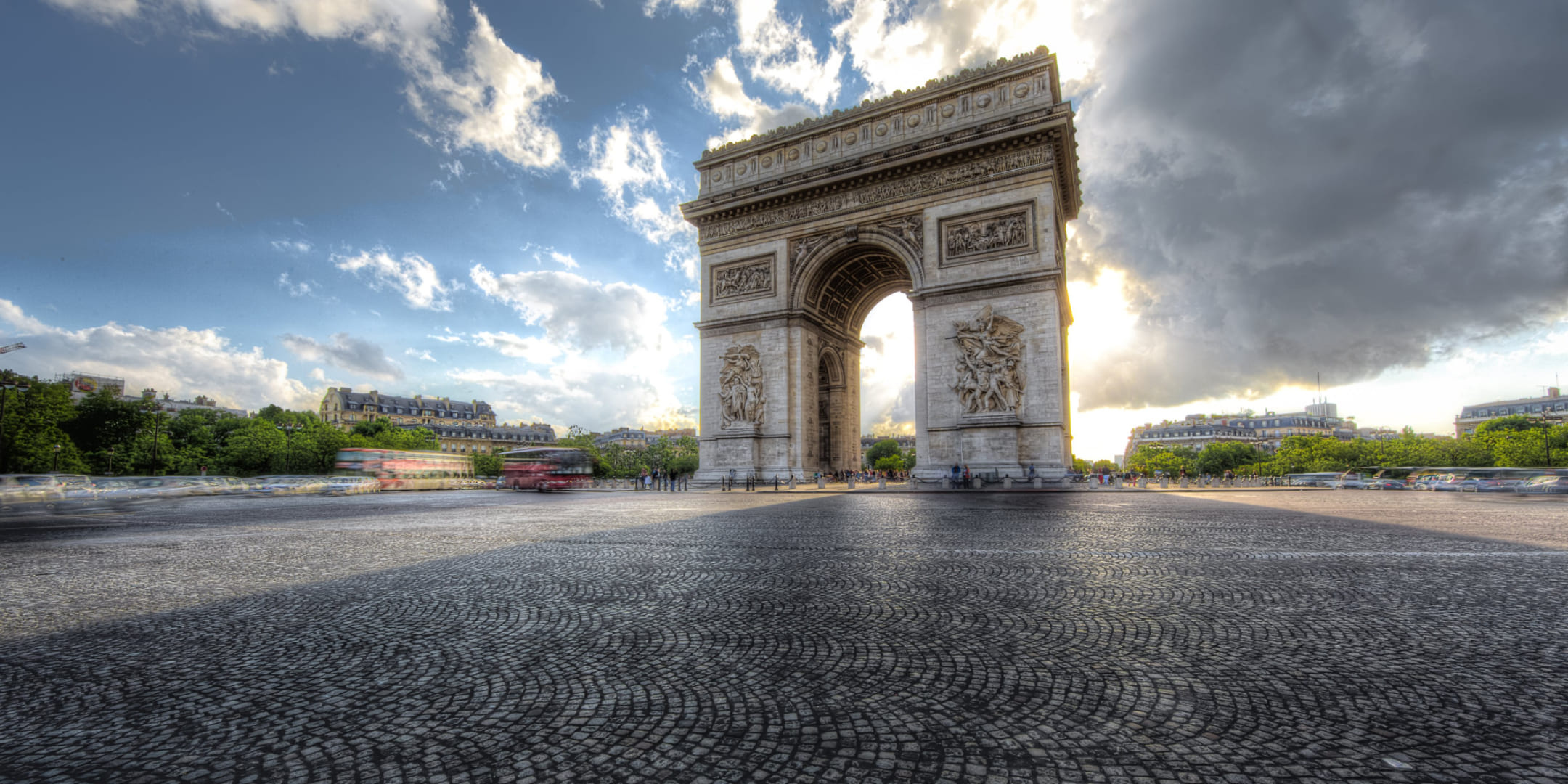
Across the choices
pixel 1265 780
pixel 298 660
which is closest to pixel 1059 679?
pixel 1265 780

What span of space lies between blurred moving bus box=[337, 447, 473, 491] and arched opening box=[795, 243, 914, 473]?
Result: 75.6 ft

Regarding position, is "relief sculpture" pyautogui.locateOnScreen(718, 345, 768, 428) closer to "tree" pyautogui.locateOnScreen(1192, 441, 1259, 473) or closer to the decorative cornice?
the decorative cornice

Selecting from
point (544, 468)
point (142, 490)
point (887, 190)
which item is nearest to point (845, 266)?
point (887, 190)

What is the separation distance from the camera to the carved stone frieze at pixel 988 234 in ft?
78.5

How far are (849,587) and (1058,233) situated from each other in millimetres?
24943

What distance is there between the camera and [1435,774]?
1.82 m

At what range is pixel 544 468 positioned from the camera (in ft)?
103

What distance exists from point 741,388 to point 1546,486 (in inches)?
1153

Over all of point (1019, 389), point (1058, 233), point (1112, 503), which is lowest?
point (1112, 503)

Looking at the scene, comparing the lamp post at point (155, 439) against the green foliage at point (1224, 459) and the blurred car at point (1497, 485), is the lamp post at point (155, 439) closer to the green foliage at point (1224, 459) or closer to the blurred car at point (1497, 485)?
the blurred car at point (1497, 485)

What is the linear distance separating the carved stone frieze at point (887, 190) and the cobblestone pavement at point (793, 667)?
68.2ft

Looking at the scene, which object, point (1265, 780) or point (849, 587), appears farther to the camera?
point (849, 587)

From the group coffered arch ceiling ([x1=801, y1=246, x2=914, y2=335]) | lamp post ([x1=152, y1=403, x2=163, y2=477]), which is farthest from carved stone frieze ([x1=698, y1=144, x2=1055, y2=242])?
lamp post ([x1=152, y1=403, x2=163, y2=477])

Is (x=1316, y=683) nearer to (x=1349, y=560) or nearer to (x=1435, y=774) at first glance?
(x=1435, y=774)
